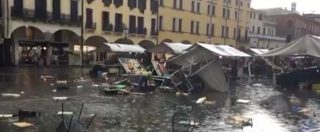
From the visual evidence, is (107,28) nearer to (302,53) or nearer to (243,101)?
(302,53)

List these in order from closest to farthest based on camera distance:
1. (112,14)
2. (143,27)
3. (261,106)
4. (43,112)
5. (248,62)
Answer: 1. (43,112)
2. (261,106)
3. (248,62)
4. (112,14)
5. (143,27)

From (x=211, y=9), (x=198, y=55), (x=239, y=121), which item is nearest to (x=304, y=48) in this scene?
(x=198, y=55)

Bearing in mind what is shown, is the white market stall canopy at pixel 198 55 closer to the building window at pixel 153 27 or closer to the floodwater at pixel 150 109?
the floodwater at pixel 150 109

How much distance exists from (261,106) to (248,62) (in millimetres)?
27806

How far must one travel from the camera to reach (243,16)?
3206 inches

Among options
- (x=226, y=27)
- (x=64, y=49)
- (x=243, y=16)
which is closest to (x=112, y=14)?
(x=64, y=49)

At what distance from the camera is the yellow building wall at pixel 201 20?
206 feet

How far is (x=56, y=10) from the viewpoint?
48594mm

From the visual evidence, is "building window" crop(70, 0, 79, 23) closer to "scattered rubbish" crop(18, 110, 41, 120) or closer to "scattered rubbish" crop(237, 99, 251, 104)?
"scattered rubbish" crop(237, 99, 251, 104)

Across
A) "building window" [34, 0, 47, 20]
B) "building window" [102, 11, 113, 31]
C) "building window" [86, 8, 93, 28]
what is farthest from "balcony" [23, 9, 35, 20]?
"building window" [102, 11, 113, 31]

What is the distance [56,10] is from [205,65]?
25730 mm

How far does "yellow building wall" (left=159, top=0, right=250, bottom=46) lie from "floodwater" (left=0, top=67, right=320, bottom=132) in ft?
122

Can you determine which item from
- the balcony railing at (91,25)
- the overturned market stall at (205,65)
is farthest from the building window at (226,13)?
the overturned market stall at (205,65)

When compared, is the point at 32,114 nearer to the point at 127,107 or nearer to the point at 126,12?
the point at 127,107
